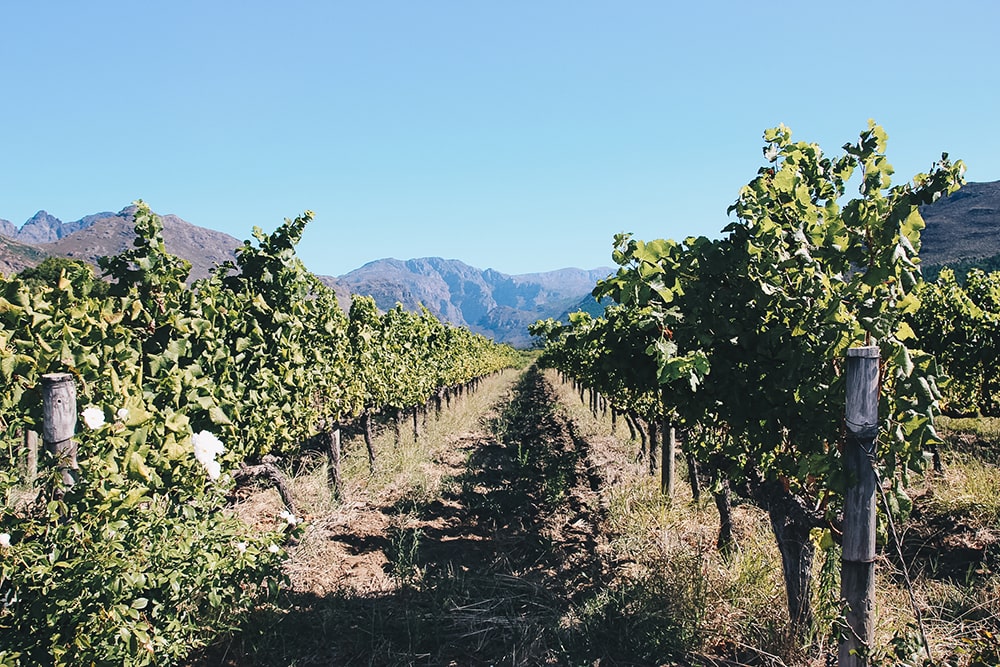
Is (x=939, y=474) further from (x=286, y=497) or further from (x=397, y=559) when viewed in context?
(x=286, y=497)

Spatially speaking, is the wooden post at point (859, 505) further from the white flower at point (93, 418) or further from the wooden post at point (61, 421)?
the wooden post at point (61, 421)

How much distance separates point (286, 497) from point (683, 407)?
15.1ft

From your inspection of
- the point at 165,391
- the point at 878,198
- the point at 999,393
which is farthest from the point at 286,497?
the point at 999,393

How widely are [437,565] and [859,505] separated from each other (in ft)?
13.9

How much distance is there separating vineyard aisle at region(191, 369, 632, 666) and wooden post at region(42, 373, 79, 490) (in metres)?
1.98

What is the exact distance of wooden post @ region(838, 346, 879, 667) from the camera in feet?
8.63

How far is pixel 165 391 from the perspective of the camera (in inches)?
161

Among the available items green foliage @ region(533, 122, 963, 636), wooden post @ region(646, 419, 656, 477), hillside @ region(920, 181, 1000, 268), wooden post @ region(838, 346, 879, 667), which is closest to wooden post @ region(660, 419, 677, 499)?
wooden post @ region(646, 419, 656, 477)

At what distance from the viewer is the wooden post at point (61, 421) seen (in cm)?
280

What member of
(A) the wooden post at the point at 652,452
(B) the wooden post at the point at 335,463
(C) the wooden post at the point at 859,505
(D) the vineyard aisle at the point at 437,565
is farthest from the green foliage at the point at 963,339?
(B) the wooden post at the point at 335,463

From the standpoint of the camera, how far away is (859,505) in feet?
8.94

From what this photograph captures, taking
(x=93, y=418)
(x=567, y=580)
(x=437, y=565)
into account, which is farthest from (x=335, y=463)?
(x=93, y=418)

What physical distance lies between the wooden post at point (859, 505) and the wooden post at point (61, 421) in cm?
378

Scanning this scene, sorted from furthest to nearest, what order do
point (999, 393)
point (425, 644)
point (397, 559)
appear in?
point (999, 393) < point (397, 559) < point (425, 644)
